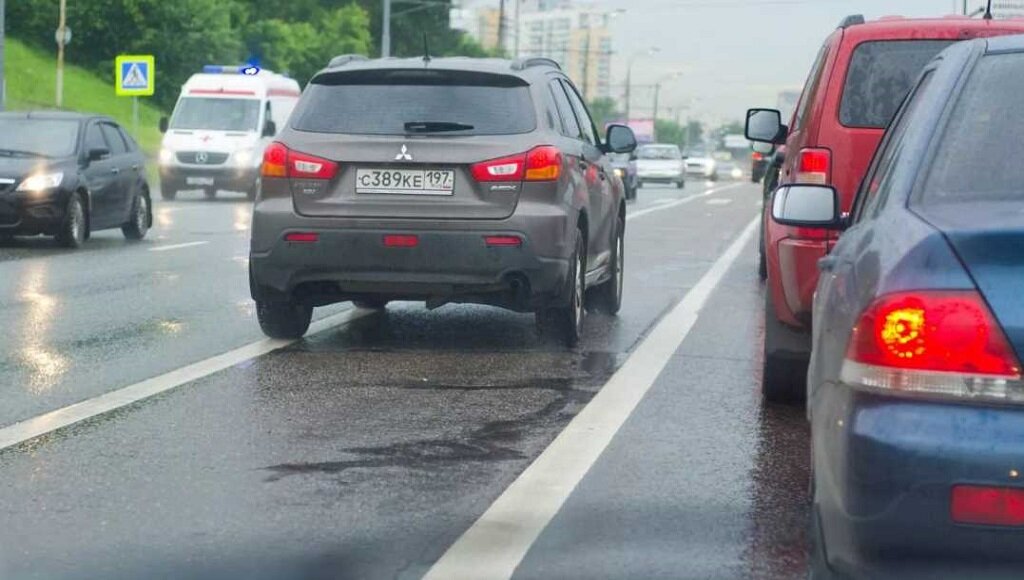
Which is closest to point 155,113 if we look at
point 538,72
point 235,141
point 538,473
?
point 235,141

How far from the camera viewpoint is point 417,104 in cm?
1064

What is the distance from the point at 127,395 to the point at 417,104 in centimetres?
258

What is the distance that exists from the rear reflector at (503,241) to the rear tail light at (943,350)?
648cm

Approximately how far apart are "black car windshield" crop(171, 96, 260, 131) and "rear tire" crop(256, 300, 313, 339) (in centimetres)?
2725

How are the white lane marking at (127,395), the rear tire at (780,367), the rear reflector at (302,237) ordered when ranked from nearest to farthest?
1. the white lane marking at (127,395)
2. the rear tire at (780,367)
3. the rear reflector at (302,237)

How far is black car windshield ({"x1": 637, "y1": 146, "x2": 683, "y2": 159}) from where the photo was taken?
68.4 m

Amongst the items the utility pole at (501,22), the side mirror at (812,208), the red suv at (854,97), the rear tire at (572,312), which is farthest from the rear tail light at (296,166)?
the utility pole at (501,22)

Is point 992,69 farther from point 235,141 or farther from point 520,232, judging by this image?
point 235,141

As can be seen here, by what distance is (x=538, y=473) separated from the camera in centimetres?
689

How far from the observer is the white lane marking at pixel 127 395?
7.77 meters

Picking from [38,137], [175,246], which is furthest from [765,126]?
[38,137]

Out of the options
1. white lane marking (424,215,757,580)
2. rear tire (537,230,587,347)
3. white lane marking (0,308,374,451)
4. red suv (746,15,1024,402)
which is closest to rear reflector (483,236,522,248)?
rear tire (537,230,587,347)

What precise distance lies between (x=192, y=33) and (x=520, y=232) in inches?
2629

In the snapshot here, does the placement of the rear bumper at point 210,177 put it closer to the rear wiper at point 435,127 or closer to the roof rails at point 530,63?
the roof rails at point 530,63
